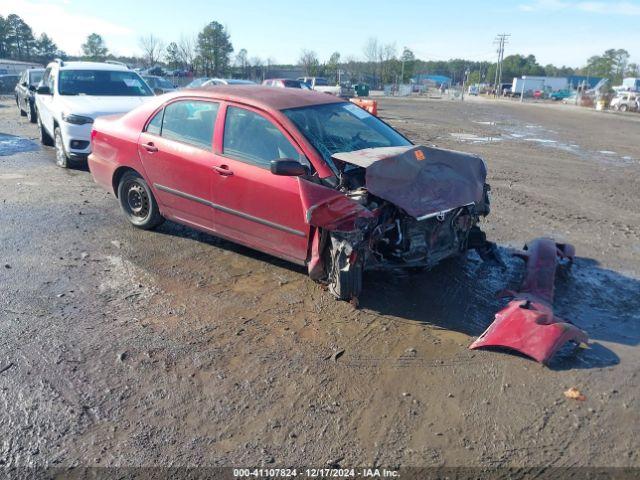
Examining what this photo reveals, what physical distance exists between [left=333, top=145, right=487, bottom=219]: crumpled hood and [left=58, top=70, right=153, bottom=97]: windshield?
24.9ft

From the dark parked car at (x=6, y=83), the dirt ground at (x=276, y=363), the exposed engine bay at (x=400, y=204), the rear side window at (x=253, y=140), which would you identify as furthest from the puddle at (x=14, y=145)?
the dark parked car at (x=6, y=83)

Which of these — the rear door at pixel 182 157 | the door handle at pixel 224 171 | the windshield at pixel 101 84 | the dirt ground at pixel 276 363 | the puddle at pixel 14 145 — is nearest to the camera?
the dirt ground at pixel 276 363

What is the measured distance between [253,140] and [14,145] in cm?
1014

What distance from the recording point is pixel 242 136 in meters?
5.11

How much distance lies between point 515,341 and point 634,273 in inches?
103

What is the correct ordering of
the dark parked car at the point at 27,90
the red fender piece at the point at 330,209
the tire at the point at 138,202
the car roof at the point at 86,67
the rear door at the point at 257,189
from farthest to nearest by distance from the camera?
1. the dark parked car at the point at 27,90
2. the car roof at the point at 86,67
3. the tire at the point at 138,202
4. the rear door at the point at 257,189
5. the red fender piece at the point at 330,209

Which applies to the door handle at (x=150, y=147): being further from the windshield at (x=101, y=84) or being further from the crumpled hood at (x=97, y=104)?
the windshield at (x=101, y=84)

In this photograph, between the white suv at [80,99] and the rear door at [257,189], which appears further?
the white suv at [80,99]

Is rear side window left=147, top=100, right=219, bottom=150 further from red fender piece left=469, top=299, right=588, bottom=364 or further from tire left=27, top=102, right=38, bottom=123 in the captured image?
tire left=27, top=102, right=38, bottom=123

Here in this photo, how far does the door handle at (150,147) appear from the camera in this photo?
18.9 feet

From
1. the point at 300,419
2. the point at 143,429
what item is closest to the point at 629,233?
the point at 300,419

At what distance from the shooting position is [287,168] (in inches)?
173

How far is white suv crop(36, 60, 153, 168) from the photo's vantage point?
935cm

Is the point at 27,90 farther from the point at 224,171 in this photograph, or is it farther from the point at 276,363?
the point at 276,363
